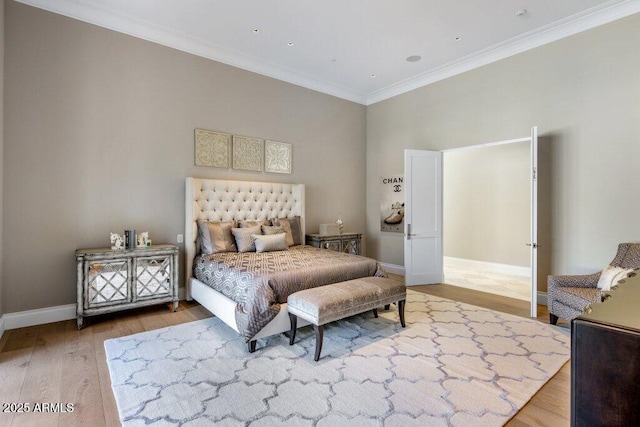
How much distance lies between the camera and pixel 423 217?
539cm

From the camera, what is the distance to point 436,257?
5477 mm

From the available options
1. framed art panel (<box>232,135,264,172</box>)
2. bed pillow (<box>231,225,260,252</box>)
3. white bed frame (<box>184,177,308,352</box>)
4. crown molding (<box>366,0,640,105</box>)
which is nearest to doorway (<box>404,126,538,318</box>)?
crown molding (<box>366,0,640,105</box>)

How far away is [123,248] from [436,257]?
4.70 meters

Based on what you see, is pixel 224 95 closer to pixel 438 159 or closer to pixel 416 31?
pixel 416 31

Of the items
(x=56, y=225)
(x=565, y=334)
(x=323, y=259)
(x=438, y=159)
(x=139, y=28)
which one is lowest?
(x=565, y=334)

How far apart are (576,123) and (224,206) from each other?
4.89 metres

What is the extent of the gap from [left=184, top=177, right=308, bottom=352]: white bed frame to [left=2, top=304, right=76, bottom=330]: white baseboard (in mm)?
1290

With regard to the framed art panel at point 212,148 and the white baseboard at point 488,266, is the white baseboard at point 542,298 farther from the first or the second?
the framed art panel at point 212,148

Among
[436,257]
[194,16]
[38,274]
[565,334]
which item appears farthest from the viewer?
[436,257]

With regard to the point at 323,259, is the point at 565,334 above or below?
below

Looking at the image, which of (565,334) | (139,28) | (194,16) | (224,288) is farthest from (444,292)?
(139,28)

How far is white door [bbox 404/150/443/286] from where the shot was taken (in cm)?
527

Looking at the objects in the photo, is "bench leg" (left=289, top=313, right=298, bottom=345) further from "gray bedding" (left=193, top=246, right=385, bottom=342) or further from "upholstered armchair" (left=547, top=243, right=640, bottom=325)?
"upholstered armchair" (left=547, top=243, right=640, bottom=325)

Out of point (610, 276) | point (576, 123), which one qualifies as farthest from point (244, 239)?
point (576, 123)
